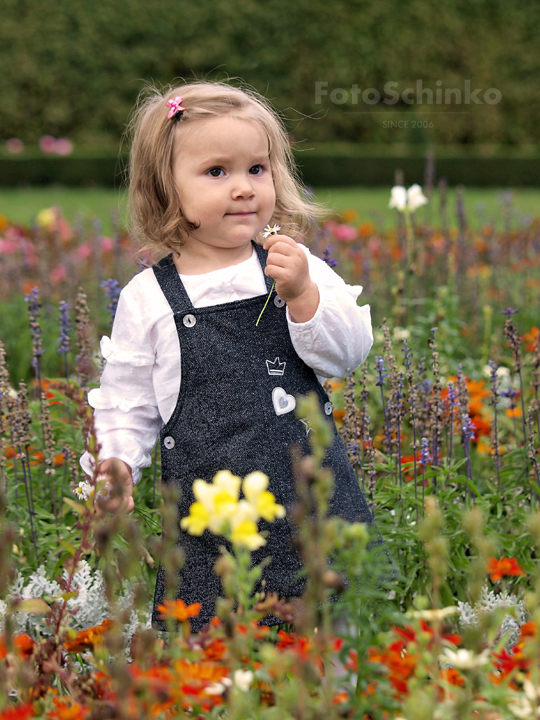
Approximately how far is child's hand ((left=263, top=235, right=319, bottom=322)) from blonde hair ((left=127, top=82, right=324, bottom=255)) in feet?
0.92

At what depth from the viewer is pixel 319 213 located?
2088 mm

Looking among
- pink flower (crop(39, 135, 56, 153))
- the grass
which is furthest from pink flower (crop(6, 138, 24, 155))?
the grass

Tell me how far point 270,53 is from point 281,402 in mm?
14647

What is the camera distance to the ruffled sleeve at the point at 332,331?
1702 millimetres

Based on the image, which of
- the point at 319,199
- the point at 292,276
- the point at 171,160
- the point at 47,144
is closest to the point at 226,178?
the point at 171,160

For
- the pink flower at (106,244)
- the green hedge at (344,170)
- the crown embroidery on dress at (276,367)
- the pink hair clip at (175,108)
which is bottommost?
the crown embroidery on dress at (276,367)

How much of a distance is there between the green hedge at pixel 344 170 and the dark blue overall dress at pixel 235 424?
1242 cm

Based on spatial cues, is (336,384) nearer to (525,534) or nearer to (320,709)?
(525,534)

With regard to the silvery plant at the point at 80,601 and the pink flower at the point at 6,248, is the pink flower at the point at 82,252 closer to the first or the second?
the pink flower at the point at 6,248

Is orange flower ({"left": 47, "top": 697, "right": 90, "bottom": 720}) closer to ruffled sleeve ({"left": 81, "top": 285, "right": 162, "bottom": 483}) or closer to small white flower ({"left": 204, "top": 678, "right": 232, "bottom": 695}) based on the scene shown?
small white flower ({"left": 204, "top": 678, "right": 232, "bottom": 695})

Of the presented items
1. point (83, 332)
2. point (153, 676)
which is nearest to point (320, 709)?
point (153, 676)

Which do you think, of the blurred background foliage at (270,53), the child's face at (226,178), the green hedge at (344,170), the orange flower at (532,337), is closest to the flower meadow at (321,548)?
the orange flower at (532,337)

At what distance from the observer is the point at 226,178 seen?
1.77 m

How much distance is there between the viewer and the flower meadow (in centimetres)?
99
